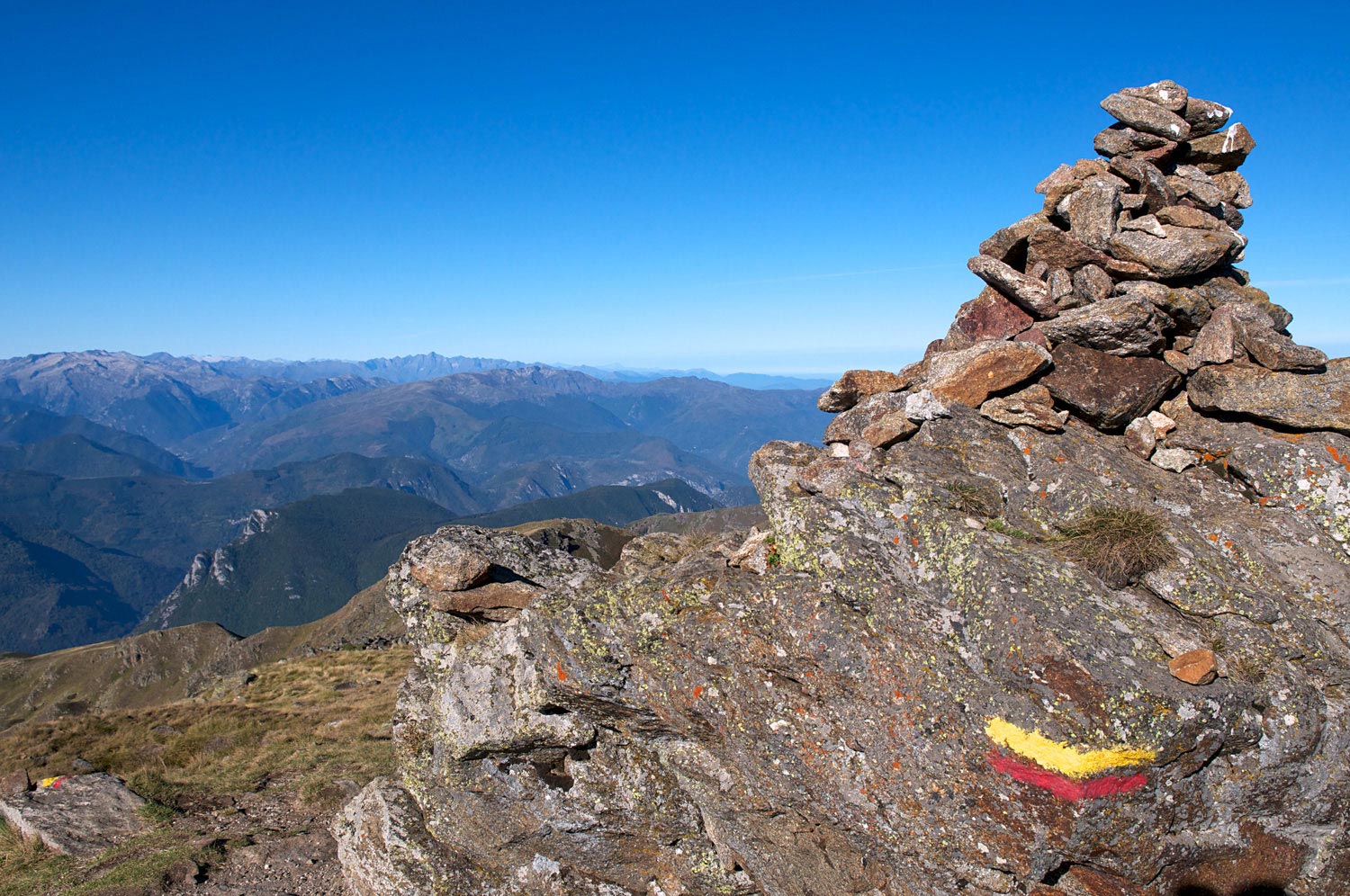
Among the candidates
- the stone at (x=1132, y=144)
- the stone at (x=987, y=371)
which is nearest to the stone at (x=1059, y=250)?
the stone at (x=1132, y=144)

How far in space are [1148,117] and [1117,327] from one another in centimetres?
742

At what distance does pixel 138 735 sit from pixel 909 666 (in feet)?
103

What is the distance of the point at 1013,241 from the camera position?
56.4 ft

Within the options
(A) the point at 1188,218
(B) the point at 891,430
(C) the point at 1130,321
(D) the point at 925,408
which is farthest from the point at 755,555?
(A) the point at 1188,218

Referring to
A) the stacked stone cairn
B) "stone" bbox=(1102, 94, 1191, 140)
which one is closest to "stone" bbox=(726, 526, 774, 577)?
→ the stacked stone cairn

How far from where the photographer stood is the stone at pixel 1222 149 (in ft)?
57.8

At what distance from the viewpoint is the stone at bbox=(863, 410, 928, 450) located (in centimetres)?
1402

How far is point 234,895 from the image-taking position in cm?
1594

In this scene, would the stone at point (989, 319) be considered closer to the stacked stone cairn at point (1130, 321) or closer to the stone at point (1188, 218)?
the stacked stone cairn at point (1130, 321)

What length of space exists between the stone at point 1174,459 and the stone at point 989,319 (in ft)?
13.7

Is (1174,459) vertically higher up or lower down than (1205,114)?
lower down

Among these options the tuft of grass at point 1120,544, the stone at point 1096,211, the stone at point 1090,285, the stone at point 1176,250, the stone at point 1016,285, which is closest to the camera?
the tuft of grass at point 1120,544

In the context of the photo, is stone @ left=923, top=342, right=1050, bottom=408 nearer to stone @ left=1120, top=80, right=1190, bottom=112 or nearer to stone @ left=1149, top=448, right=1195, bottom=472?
stone @ left=1149, top=448, right=1195, bottom=472

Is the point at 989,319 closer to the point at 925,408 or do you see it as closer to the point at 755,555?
the point at 925,408
